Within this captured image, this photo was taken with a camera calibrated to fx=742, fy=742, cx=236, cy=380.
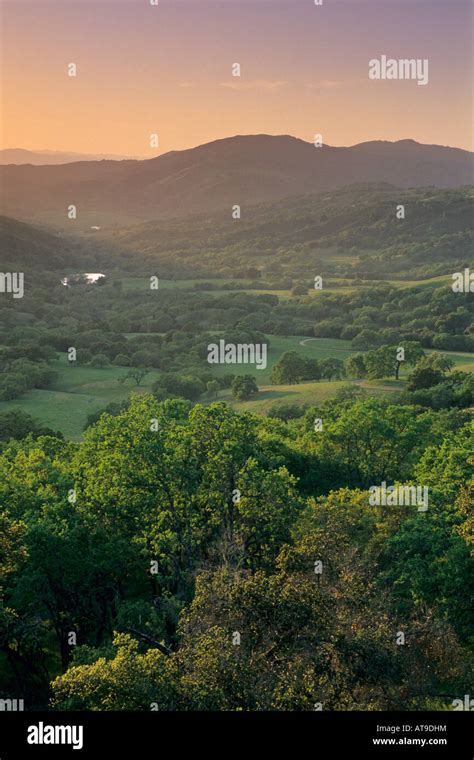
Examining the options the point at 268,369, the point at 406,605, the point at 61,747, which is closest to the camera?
the point at 61,747

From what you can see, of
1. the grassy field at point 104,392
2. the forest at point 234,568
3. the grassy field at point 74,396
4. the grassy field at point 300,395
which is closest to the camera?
the forest at point 234,568

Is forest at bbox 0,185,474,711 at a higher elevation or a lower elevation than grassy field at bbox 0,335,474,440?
lower

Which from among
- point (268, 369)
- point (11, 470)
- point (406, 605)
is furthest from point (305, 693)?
point (268, 369)

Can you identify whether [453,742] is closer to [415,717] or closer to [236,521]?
[415,717]

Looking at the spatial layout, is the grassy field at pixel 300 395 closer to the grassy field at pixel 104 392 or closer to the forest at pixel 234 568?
the grassy field at pixel 104 392

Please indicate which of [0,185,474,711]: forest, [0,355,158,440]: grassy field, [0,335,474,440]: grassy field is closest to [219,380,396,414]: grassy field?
[0,335,474,440]: grassy field

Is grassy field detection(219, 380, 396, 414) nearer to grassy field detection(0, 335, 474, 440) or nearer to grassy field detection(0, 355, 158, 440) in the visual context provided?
grassy field detection(0, 335, 474, 440)

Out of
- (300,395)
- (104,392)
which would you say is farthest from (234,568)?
(104,392)

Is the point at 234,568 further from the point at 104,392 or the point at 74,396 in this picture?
the point at 104,392

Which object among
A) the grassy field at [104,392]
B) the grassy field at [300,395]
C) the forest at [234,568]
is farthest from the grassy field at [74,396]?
the forest at [234,568]

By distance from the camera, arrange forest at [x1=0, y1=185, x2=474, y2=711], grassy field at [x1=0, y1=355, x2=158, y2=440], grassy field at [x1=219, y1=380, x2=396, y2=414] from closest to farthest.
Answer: forest at [x1=0, y1=185, x2=474, y2=711], grassy field at [x1=219, y1=380, x2=396, y2=414], grassy field at [x1=0, y1=355, x2=158, y2=440]

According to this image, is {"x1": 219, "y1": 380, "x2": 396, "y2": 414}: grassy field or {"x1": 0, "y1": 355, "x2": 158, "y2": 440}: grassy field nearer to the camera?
{"x1": 219, "y1": 380, "x2": 396, "y2": 414}: grassy field
